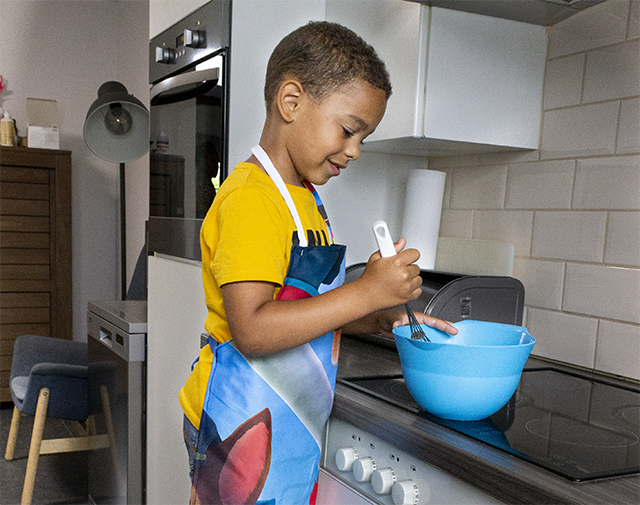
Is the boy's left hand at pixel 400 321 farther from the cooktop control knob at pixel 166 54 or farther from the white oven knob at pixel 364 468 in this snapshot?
the cooktop control knob at pixel 166 54

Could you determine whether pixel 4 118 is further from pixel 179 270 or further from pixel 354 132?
pixel 354 132

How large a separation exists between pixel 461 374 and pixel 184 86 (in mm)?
1088

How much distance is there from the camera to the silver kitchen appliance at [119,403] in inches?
72.1

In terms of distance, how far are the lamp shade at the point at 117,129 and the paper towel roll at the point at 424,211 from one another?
164 centimetres

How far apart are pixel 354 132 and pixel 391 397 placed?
16.7 inches

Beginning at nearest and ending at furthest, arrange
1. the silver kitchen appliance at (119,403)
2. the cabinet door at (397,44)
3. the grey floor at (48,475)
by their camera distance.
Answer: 1. the cabinet door at (397,44)
2. the silver kitchen appliance at (119,403)
3. the grey floor at (48,475)

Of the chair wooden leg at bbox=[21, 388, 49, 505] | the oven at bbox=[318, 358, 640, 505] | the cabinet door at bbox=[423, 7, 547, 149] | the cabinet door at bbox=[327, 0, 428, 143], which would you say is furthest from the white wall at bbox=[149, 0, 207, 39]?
the chair wooden leg at bbox=[21, 388, 49, 505]

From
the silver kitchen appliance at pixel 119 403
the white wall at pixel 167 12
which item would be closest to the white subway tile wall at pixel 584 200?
the white wall at pixel 167 12

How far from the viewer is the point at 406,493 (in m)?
0.80

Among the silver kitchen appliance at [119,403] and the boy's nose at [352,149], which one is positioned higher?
the boy's nose at [352,149]

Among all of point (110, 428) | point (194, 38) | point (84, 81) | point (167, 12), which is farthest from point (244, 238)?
point (84, 81)

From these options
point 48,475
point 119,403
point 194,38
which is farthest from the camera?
point 48,475

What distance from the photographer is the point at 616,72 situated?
4.06ft

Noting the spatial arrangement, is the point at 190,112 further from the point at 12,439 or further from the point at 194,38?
the point at 12,439
